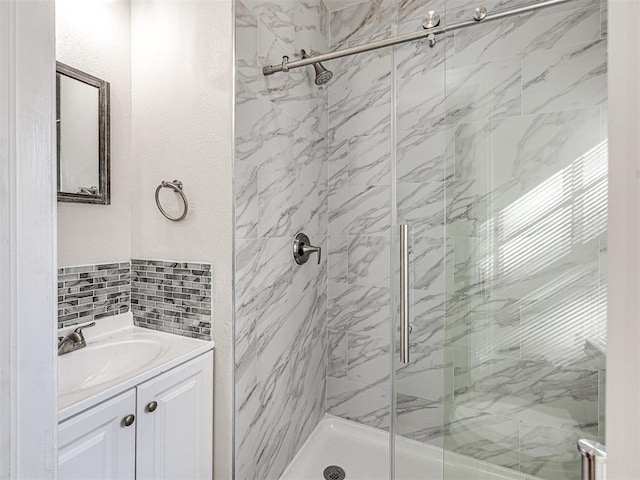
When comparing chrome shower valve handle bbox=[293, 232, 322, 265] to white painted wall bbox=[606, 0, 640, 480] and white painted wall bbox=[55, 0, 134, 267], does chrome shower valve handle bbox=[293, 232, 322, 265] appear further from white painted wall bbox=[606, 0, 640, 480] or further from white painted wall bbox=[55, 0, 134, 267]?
white painted wall bbox=[606, 0, 640, 480]

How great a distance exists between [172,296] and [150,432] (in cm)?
50

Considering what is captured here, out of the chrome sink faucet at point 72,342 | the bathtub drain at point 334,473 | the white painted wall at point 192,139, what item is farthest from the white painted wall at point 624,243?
the bathtub drain at point 334,473

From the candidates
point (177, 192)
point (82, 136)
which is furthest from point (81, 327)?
point (82, 136)

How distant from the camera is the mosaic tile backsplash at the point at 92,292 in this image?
4.18 feet

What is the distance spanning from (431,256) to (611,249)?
95 cm

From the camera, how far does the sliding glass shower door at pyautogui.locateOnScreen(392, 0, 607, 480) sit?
0.84 meters

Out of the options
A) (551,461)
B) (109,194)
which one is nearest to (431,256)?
(551,461)

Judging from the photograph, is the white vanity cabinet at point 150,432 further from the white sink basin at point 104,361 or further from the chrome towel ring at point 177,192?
the chrome towel ring at point 177,192

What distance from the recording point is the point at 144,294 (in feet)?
4.93

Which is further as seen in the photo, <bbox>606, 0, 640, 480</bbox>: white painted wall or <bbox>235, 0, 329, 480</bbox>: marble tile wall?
<bbox>235, 0, 329, 480</bbox>: marble tile wall

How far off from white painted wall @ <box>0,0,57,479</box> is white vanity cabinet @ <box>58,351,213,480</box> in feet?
1.98

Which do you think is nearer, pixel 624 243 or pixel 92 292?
pixel 624 243

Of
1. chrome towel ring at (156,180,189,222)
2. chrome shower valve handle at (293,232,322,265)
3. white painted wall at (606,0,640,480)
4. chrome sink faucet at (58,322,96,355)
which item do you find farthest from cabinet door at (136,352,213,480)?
white painted wall at (606,0,640,480)

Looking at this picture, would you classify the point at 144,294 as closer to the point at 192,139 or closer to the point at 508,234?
the point at 192,139
